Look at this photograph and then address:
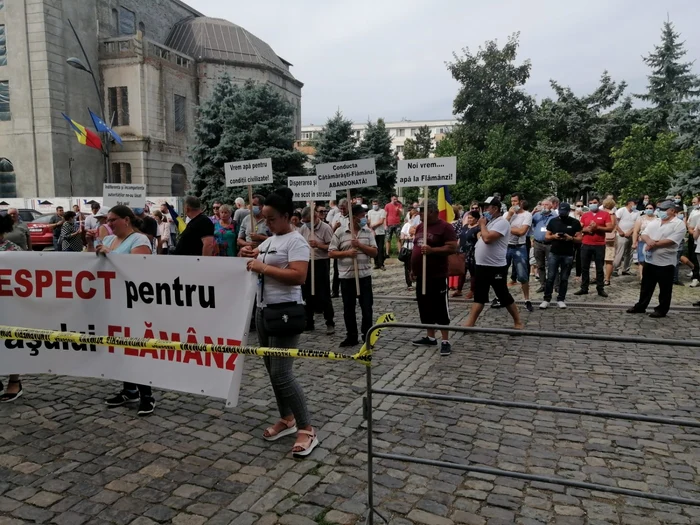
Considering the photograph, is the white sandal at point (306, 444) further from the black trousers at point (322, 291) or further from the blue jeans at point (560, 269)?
the blue jeans at point (560, 269)

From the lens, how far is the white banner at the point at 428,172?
8.00 metres

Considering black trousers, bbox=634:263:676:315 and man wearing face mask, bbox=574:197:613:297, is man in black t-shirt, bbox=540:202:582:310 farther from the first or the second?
man wearing face mask, bbox=574:197:613:297

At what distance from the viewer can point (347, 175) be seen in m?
8.20

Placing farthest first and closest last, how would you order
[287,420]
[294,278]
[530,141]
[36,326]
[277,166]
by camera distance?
[530,141] → [277,166] → [36,326] → [287,420] → [294,278]

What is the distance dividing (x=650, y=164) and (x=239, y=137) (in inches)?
886

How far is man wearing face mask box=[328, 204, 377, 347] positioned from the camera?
25.5ft

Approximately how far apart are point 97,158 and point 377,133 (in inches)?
794

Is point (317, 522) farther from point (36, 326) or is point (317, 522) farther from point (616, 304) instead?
point (616, 304)

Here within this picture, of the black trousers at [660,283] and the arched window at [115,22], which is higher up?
the arched window at [115,22]

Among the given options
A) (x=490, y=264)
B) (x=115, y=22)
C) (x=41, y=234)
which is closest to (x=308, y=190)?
(x=490, y=264)

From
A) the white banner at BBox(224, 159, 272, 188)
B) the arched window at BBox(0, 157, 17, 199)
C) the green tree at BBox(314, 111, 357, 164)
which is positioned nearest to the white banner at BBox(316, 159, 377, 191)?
the white banner at BBox(224, 159, 272, 188)

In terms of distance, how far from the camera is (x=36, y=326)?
5.41m

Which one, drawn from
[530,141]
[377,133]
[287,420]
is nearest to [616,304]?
[287,420]

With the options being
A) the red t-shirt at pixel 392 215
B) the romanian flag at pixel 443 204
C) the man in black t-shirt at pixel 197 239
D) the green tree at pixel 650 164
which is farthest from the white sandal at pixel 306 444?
the green tree at pixel 650 164
